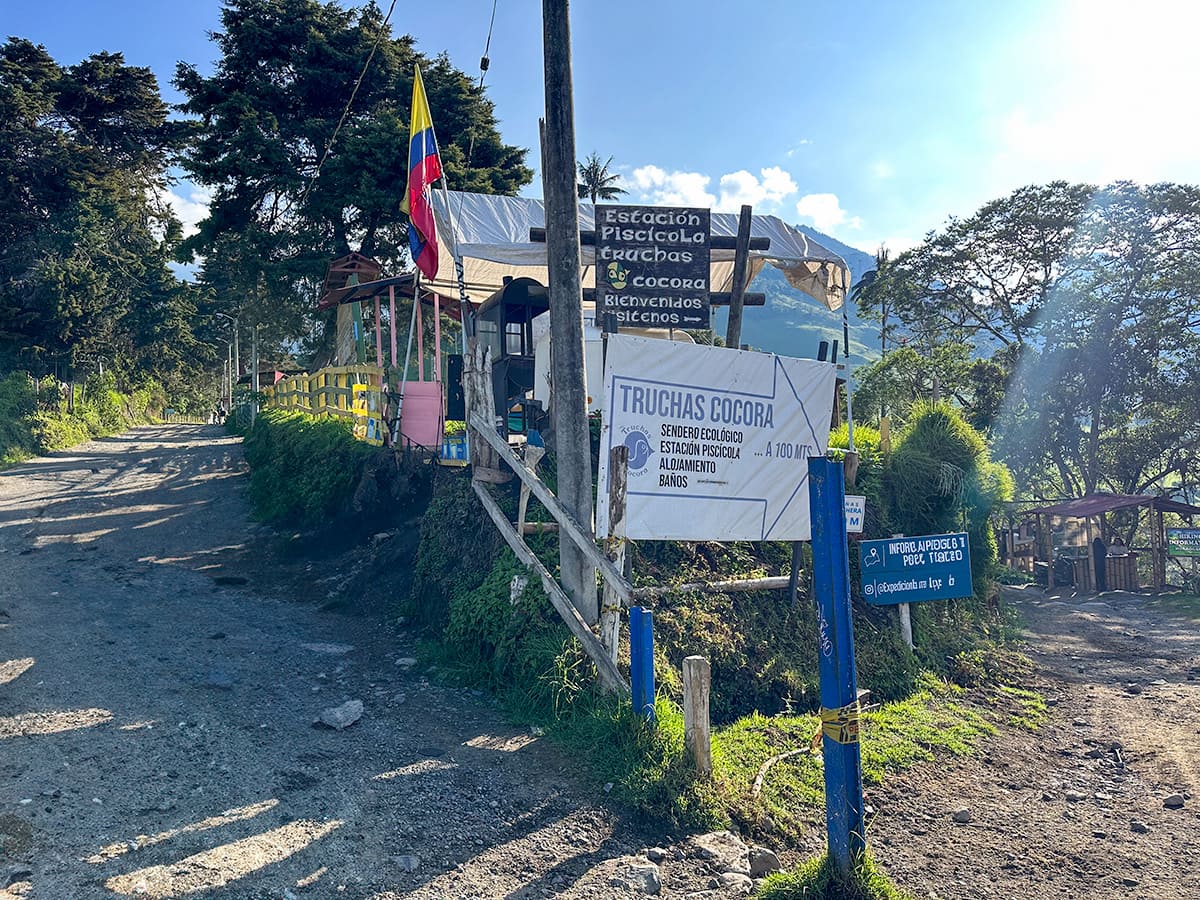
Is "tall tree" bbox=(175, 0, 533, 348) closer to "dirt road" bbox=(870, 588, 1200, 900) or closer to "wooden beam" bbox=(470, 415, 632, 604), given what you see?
"wooden beam" bbox=(470, 415, 632, 604)

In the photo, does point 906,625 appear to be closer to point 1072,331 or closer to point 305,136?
point 305,136

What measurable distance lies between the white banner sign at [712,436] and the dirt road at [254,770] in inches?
89.4

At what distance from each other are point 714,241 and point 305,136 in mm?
17832

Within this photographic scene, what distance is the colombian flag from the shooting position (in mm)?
10594

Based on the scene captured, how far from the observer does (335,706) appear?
6781mm

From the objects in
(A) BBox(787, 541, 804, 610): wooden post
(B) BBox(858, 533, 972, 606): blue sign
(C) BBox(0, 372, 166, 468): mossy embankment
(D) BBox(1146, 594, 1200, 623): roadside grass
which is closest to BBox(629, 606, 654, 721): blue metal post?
(A) BBox(787, 541, 804, 610): wooden post

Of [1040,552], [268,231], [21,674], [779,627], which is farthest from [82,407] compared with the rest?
[1040,552]

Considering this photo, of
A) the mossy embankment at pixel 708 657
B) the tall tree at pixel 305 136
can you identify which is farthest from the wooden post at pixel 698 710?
the tall tree at pixel 305 136

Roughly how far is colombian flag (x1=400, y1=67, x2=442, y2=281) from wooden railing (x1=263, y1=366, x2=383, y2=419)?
9.97 feet

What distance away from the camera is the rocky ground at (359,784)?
4.50m

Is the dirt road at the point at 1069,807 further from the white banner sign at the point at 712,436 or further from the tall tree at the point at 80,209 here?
the tall tree at the point at 80,209

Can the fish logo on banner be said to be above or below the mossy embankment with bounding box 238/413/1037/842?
above

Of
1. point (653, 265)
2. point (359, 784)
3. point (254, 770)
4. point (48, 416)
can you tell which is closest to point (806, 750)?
point (359, 784)

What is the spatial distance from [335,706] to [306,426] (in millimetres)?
9834
